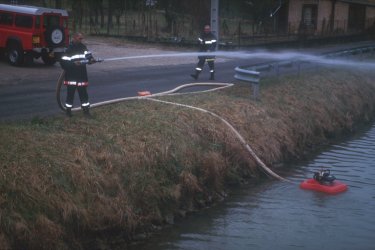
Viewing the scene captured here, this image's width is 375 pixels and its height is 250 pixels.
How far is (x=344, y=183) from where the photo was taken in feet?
41.1

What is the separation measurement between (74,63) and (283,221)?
4.63m

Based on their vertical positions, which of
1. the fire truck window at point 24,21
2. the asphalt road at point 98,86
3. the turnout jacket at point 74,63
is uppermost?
the fire truck window at point 24,21

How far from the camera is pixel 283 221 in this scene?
10.1 metres

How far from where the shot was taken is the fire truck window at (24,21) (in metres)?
22.7

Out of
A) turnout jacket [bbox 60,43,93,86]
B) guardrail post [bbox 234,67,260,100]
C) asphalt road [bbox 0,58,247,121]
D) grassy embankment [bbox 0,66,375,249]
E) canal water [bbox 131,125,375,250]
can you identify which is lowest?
canal water [bbox 131,125,375,250]

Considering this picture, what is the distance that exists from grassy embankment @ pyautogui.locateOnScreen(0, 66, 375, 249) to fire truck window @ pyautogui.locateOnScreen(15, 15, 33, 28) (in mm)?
10152

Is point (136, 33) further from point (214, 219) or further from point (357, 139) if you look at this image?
point (214, 219)

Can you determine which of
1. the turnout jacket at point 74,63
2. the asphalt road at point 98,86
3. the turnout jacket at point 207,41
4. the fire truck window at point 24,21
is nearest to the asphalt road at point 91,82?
the asphalt road at point 98,86

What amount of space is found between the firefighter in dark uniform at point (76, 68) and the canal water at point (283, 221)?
3.15 metres

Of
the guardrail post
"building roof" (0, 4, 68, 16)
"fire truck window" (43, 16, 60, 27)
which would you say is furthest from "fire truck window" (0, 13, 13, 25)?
the guardrail post

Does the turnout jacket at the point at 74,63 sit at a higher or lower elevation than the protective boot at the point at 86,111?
higher

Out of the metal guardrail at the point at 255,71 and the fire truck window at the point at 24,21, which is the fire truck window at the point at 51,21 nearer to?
the fire truck window at the point at 24,21

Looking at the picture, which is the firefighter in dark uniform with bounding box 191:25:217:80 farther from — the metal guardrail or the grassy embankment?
the grassy embankment

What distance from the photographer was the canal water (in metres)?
9.13
